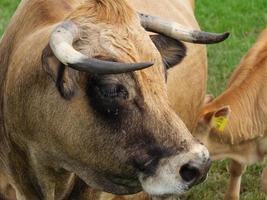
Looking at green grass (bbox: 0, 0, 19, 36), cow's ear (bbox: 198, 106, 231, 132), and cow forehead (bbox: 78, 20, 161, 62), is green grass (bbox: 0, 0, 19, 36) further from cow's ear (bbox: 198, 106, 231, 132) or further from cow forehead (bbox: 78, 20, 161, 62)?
cow forehead (bbox: 78, 20, 161, 62)

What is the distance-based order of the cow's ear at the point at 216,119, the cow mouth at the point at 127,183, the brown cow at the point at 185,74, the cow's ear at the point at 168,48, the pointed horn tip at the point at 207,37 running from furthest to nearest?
the cow's ear at the point at 216,119
the brown cow at the point at 185,74
the cow's ear at the point at 168,48
the pointed horn tip at the point at 207,37
the cow mouth at the point at 127,183

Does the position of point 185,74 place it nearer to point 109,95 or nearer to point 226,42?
point 109,95

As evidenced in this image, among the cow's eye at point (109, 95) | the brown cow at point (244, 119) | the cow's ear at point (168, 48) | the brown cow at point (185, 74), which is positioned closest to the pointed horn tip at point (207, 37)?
the cow's ear at point (168, 48)

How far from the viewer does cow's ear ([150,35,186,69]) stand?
4.84 metres

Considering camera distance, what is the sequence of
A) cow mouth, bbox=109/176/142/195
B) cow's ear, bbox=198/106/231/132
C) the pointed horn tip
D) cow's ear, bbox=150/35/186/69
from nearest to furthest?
cow mouth, bbox=109/176/142/195 → the pointed horn tip → cow's ear, bbox=150/35/186/69 → cow's ear, bbox=198/106/231/132

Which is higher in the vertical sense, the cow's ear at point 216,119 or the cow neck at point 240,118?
the cow's ear at point 216,119

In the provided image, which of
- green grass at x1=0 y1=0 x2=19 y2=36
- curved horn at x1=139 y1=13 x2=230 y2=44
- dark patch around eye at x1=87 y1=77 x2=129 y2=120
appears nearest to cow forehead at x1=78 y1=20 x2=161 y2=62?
dark patch around eye at x1=87 y1=77 x2=129 y2=120

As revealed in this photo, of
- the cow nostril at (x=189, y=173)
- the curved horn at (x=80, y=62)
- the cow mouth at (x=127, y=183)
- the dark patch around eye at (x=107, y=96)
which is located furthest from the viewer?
the cow mouth at (x=127, y=183)

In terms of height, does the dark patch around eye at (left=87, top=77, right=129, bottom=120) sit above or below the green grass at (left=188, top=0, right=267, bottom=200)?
above

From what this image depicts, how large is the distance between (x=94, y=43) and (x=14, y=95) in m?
0.70

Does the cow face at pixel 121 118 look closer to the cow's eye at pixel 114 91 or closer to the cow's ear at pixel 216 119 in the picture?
the cow's eye at pixel 114 91

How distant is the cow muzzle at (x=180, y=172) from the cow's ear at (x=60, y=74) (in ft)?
2.06

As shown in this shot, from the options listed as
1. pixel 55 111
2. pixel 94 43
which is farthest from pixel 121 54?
pixel 55 111

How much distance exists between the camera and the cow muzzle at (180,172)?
3979 millimetres
